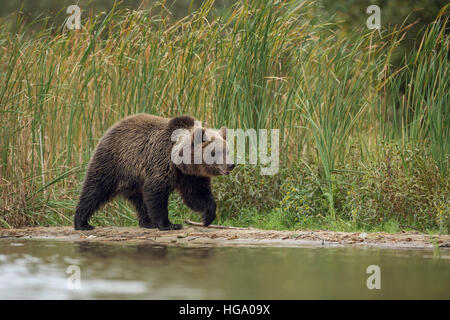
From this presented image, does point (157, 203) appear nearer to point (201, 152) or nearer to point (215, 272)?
point (201, 152)

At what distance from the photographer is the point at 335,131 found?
802 centimetres

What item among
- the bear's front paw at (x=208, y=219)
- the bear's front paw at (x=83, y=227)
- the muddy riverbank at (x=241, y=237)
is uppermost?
the bear's front paw at (x=208, y=219)

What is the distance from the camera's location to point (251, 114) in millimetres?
8062

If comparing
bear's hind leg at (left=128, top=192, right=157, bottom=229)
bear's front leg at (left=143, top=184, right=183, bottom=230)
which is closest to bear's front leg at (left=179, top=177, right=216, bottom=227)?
bear's front leg at (left=143, top=184, right=183, bottom=230)

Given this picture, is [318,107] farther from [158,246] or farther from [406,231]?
[158,246]

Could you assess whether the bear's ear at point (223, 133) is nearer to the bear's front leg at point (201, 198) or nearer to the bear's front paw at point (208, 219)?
the bear's front leg at point (201, 198)

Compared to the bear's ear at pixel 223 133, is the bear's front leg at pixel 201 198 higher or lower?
lower

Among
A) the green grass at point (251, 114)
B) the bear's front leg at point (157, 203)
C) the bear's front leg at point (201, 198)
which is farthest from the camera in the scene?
the green grass at point (251, 114)

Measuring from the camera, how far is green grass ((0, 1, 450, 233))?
763 centimetres

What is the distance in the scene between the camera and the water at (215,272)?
161 inches

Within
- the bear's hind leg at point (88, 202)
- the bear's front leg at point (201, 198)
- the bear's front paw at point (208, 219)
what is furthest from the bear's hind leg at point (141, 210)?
the bear's front paw at point (208, 219)
